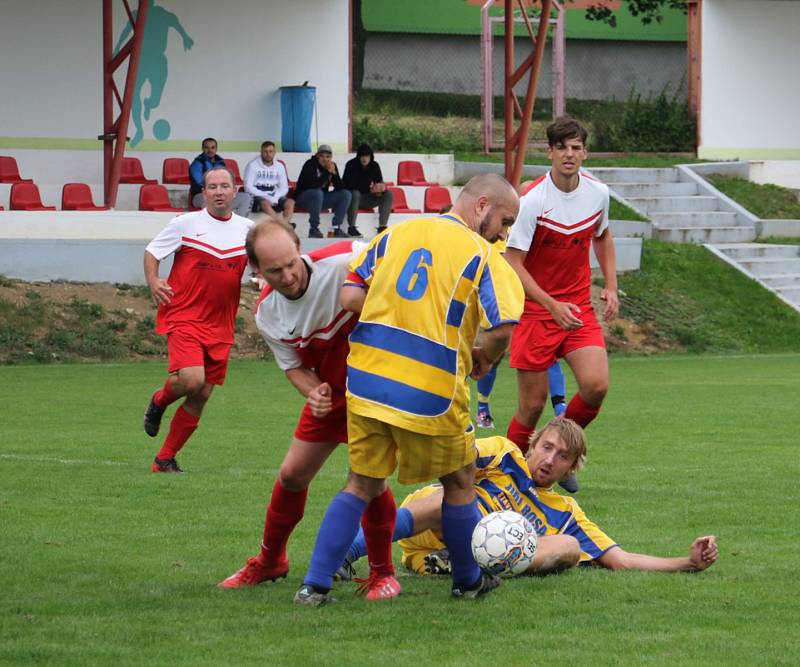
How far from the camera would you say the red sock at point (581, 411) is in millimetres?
8883

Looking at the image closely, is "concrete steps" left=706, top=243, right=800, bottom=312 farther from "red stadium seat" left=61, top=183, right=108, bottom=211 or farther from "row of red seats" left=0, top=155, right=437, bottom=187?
"red stadium seat" left=61, top=183, right=108, bottom=211

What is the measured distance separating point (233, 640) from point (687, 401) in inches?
411

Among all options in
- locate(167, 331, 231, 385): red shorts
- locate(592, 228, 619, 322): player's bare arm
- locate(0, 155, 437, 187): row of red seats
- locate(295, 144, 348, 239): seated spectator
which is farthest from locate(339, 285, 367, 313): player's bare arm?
locate(0, 155, 437, 187): row of red seats

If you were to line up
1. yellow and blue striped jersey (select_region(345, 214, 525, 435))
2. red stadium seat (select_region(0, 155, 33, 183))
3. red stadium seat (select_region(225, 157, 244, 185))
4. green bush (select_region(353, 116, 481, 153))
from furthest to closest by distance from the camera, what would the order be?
green bush (select_region(353, 116, 481, 153)) < red stadium seat (select_region(225, 157, 244, 185)) < red stadium seat (select_region(0, 155, 33, 183)) < yellow and blue striped jersey (select_region(345, 214, 525, 435))

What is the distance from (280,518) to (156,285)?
3.65 metres

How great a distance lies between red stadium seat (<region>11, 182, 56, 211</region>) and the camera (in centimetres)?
2269

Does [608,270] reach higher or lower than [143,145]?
lower

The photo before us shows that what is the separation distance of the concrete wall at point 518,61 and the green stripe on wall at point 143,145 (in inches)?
294

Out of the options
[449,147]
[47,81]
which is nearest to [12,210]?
[47,81]

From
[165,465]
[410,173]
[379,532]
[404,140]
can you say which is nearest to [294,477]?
[379,532]

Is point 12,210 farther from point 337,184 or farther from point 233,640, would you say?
point 233,640

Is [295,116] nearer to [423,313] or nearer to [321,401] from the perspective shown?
[321,401]

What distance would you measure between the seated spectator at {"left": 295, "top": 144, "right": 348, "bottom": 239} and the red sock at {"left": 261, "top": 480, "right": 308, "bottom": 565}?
16.7m

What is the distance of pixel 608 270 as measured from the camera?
927 centimetres
